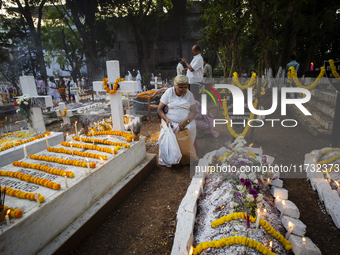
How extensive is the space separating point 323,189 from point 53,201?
3859mm

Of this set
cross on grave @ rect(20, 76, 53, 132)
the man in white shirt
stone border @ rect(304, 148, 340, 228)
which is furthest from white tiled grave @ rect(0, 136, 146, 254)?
the man in white shirt

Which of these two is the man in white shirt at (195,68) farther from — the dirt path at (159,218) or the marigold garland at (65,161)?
the marigold garland at (65,161)

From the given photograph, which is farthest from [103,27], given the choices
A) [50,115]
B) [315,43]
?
[315,43]

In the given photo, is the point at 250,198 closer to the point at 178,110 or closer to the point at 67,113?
the point at 178,110

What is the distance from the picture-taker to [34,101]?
5.10 metres

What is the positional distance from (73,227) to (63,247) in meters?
0.25

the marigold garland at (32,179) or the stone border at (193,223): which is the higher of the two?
the marigold garland at (32,179)

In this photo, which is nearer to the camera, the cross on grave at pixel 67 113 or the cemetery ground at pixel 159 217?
the cemetery ground at pixel 159 217

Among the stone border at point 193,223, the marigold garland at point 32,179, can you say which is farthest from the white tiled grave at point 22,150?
the stone border at point 193,223

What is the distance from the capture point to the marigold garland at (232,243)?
2.01 metres

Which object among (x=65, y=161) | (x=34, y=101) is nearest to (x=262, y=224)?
(x=65, y=161)

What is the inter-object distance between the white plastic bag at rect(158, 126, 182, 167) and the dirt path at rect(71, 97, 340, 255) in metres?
0.22

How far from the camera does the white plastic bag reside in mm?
4316

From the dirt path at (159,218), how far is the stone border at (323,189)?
0.34 feet
